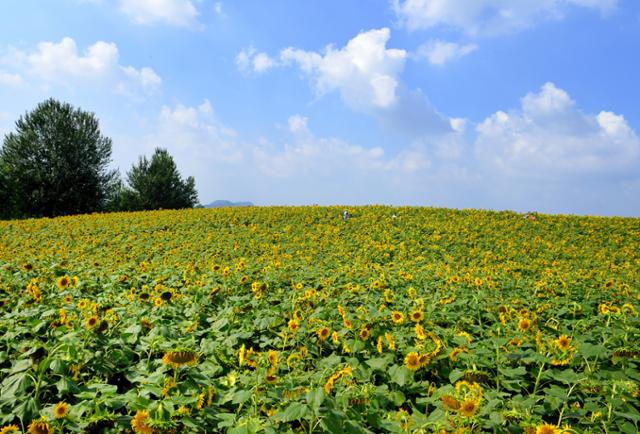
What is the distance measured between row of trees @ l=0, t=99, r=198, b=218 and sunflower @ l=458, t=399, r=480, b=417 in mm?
33660

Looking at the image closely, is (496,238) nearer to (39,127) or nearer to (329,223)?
(329,223)

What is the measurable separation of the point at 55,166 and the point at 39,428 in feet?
111

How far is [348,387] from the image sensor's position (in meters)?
2.58

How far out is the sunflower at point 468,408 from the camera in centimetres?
208

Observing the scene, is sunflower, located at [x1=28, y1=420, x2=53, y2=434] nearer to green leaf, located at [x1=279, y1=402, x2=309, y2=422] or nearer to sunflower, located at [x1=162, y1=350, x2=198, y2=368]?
sunflower, located at [x1=162, y1=350, x2=198, y2=368]

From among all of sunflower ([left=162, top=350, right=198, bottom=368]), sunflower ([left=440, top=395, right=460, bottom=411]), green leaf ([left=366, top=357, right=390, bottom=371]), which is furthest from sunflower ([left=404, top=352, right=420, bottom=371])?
sunflower ([left=162, top=350, right=198, bottom=368])

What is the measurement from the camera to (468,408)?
→ 2098mm

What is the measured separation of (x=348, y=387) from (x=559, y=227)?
16.4 m

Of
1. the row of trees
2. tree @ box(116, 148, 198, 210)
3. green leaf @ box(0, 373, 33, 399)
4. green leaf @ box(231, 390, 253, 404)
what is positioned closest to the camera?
green leaf @ box(231, 390, 253, 404)

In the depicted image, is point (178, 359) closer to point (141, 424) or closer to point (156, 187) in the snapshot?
point (141, 424)

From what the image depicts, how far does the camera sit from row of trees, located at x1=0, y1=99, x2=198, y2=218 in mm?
29766

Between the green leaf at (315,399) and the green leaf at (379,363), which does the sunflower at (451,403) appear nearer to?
the green leaf at (315,399)

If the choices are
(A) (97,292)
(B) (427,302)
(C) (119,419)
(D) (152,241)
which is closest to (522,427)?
(C) (119,419)

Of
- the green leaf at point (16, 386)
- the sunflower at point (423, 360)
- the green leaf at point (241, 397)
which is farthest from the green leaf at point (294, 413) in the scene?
the green leaf at point (16, 386)
